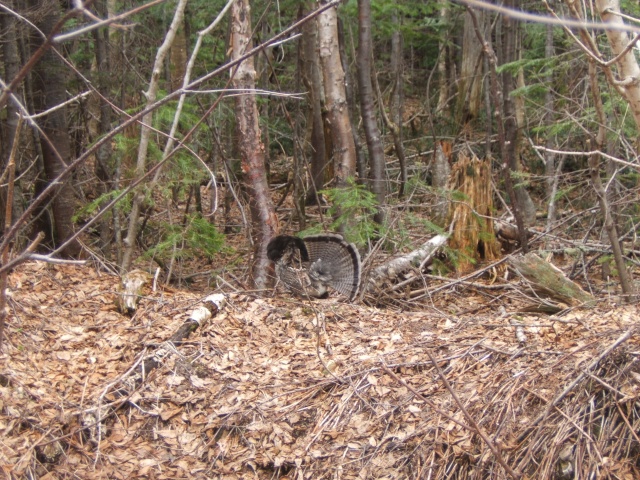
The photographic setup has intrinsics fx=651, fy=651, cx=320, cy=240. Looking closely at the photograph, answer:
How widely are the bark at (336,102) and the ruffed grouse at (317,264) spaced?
119 cm

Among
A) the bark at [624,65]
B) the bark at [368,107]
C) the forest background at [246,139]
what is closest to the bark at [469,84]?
the forest background at [246,139]

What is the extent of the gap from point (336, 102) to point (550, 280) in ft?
10.8

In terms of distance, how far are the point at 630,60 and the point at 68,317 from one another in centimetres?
462

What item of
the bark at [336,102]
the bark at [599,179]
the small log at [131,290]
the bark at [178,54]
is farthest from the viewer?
the bark at [178,54]

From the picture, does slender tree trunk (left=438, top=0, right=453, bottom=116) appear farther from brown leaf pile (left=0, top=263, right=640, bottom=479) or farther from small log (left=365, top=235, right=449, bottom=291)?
brown leaf pile (left=0, top=263, right=640, bottom=479)

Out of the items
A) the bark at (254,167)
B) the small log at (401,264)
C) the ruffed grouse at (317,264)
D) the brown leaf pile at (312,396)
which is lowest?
the brown leaf pile at (312,396)

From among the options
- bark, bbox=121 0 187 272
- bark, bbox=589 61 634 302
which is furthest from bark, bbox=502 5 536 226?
bark, bbox=121 0 187 272

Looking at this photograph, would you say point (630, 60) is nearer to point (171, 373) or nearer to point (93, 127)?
point (171, 373)

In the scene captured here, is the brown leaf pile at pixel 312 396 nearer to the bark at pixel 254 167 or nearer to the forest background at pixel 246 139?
the forest background at pixel 246 139

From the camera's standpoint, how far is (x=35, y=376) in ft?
15.5

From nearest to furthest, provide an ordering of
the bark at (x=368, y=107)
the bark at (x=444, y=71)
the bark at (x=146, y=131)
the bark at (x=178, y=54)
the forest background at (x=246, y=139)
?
1. the bark at (x=146, y=131)
2. the forest background at (x=246, y=139)
3. the bark at (x=368, y=107)
4. the bark at (x=178, y=54)
5. the bark at (x=444, y=71)

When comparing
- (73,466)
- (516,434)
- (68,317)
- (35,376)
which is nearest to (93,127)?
(68,317)

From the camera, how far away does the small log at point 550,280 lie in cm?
603

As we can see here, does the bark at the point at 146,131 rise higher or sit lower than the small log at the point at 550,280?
higher
